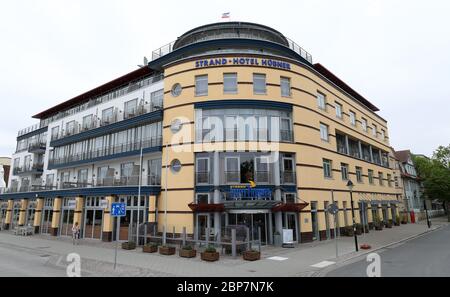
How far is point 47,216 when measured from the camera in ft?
104

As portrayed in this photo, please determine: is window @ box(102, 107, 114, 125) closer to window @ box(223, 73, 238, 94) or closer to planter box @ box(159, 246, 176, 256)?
window @ box(223, 73, 238, 94)

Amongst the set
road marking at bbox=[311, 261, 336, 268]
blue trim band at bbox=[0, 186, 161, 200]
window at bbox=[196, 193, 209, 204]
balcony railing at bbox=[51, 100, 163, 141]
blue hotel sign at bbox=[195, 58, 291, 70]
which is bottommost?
road marking at bbox=[311, 261, 336, 268]

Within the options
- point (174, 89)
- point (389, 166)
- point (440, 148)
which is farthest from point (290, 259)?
point (440, 148)

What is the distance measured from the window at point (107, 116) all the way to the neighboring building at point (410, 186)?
46.7 m

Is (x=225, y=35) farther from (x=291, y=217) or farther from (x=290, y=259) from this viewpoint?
(x=290, y=259)

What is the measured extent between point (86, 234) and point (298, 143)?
2017 cm

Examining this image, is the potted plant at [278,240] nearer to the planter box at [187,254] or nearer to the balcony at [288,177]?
the balcony at [288,177]

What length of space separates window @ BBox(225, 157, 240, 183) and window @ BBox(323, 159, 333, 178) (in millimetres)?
9202

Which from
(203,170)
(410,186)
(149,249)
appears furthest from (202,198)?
(410,186)

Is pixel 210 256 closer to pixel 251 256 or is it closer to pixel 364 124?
pixel 251 256

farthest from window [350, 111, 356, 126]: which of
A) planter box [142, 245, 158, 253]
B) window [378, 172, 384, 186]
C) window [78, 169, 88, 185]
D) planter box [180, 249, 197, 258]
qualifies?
window [78, 169, 88, 185]

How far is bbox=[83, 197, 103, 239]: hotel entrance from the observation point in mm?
25438

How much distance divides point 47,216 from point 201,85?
75.5ft

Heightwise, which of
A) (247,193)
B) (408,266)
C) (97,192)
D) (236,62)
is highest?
(236,62)
